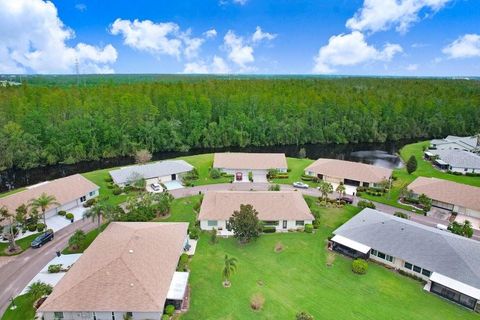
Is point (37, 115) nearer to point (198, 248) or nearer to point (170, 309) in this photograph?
point (198, 248)

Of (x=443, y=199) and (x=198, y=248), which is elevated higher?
(x=443, y=199)

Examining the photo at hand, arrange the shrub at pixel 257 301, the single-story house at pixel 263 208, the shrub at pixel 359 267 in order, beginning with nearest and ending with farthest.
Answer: the shrub at pixel 257 301 → the shrub at pixel 359 267 → the single-story house at pixel 263 208

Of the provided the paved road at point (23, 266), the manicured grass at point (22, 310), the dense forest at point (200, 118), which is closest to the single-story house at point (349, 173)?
the dense forest at point (200, 118)

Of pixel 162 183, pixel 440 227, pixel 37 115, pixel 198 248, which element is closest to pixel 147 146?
pixel 37 115

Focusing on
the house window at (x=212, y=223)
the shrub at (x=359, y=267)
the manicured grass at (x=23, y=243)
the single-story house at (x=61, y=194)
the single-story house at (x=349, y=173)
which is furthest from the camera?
the single-story house at (x=349, y=173)

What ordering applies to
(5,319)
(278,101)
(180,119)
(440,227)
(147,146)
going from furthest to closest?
1. (278,101)
2. (180,119)
3. (147,146)
4. (440,227)
5. (5,319)

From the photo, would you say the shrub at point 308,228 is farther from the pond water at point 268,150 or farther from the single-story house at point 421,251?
the pond water at point 268,150

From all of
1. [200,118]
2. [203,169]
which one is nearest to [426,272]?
[203,169]

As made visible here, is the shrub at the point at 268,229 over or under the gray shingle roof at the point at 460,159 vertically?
under
